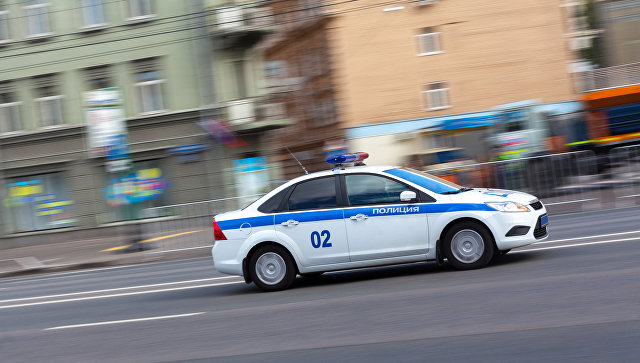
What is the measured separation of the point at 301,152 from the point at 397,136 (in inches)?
378

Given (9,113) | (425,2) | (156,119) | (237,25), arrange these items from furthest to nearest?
1. (425,2)
2. (9,113)
3. (156,119)
4. (237,25)

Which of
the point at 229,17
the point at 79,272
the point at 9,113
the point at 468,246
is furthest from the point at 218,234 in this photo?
the point at 9,113

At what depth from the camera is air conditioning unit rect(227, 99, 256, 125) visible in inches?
1145

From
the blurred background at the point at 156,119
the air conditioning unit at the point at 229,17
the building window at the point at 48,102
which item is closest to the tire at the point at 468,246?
the blurred background at the point at 156,119

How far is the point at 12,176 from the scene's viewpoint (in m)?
30.5

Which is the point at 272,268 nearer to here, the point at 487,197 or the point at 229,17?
the point at 487,197

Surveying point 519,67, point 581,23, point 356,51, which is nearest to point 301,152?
point 356,51

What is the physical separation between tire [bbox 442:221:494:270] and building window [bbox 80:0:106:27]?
900 inches

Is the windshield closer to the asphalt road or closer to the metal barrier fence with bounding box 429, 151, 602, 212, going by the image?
the asphalt road

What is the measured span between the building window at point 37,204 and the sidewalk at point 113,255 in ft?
17.6

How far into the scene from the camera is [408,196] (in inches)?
389

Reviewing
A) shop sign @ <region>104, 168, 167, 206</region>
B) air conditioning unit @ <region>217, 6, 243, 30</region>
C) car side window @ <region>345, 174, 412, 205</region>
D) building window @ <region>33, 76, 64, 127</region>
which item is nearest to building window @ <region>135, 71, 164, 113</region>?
shop sign @ <region>104, 168, 167, 206</region>

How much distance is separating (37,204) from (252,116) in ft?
29.8

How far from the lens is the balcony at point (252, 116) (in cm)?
2900
